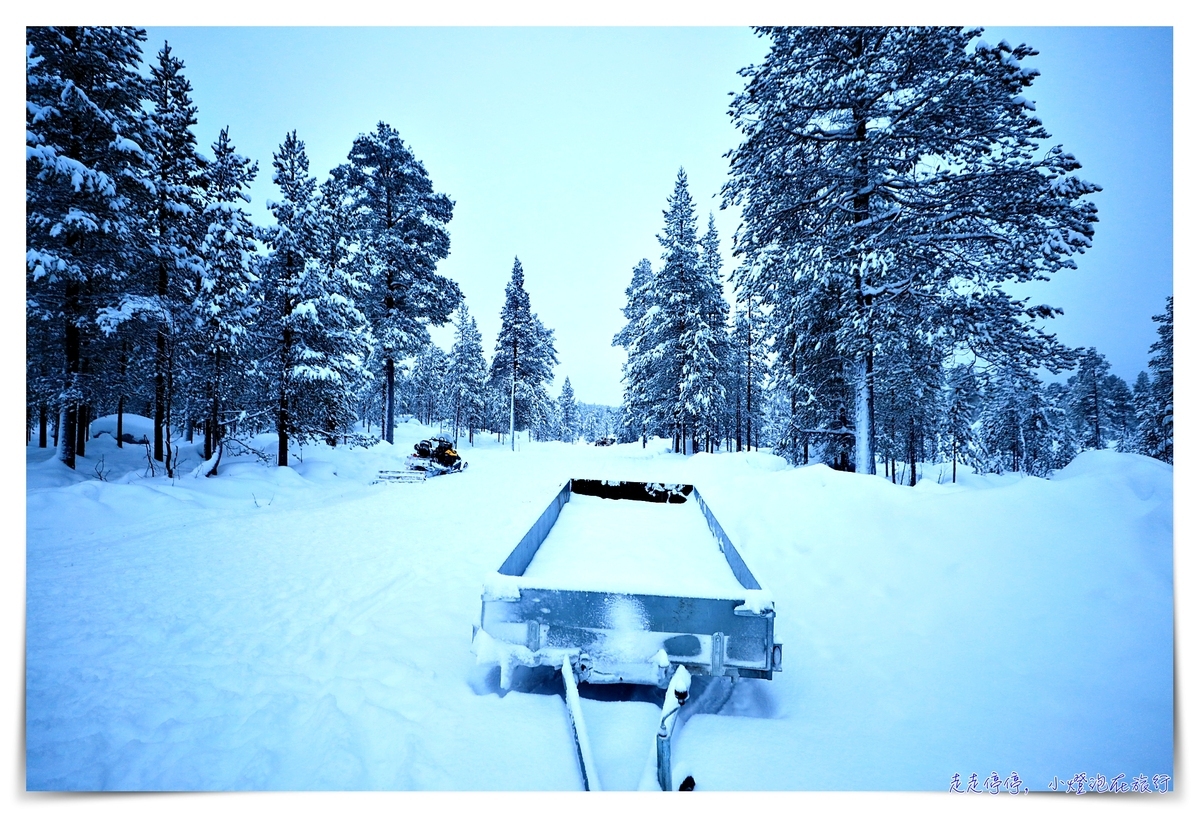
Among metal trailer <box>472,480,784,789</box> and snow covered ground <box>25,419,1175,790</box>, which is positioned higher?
metal trailer <box>472,480,784,789</box>

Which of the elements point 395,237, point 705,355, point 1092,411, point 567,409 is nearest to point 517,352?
point 395,237

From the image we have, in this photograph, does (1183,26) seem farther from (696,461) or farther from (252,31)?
(696,461)

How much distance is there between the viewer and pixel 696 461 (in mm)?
14289

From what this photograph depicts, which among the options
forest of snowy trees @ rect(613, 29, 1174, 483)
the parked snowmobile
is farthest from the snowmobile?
forest of snowy trees @ rect(613, 29, 1174, 483)

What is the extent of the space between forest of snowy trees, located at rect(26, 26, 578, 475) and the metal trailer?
6036mm

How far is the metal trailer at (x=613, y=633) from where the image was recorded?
241cm

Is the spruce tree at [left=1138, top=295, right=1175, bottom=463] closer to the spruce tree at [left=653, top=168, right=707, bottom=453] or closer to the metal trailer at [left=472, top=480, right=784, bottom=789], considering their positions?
the metal trailer at [left=472, top=480, right=784, bottom=789]

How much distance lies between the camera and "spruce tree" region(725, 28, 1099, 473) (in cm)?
602

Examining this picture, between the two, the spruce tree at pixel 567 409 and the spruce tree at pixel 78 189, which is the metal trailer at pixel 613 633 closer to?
the spruce tree at pixel 78 189

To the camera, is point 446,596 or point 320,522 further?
point 320,522

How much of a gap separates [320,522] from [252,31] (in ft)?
21.6

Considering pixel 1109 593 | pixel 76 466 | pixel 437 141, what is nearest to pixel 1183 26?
pixel 1109 593

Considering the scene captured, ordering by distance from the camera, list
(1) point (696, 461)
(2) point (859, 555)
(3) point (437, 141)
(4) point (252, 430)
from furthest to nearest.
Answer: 1. (1) point (696, 461)
2. (4) point (252, 430)
3. (3) point (437, 141)
4. (2) point (859, 555)

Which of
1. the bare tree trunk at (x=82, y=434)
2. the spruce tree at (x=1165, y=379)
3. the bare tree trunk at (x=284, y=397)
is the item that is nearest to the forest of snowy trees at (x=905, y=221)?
the spruce tree at (x=1165, y=379)
